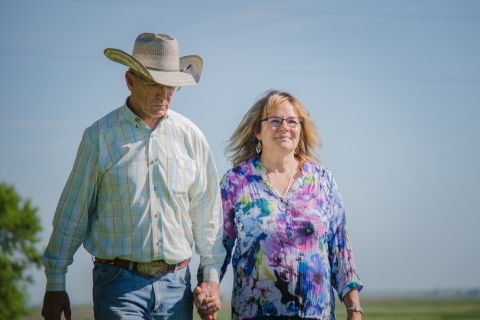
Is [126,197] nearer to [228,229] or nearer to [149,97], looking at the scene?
[149,97]

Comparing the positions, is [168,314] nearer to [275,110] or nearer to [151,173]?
[151,173]

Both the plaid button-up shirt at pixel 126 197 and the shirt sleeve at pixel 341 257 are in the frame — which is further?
the shirt sleeve at pixel 341 257

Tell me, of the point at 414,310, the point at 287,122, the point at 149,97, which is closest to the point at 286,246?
the point at 287,122

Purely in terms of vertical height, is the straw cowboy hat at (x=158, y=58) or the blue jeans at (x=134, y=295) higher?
the straw cowboy hat at (x=158, y=58)

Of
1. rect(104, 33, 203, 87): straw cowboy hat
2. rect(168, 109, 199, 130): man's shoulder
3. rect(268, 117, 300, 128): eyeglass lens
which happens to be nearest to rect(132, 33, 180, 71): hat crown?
rect(104, 33, 203, 87): straw cowboy hat

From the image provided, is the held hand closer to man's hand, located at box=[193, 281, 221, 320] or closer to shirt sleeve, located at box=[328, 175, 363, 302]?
shirt sleeve, located at box=[328, 175, 363, 302]

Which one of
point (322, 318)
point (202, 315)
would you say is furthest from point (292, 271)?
point (202, 315)

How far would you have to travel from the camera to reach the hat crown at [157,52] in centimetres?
482

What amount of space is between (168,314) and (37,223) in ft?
111

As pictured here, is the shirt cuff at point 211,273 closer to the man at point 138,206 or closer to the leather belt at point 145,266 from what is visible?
the man at point 138,206

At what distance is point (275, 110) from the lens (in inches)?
223

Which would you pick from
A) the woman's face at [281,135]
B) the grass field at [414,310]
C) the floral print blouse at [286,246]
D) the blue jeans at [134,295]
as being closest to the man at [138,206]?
the blue jeans at [134,295]

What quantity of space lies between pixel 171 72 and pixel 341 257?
171 cm

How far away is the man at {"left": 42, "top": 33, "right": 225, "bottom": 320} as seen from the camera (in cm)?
457
